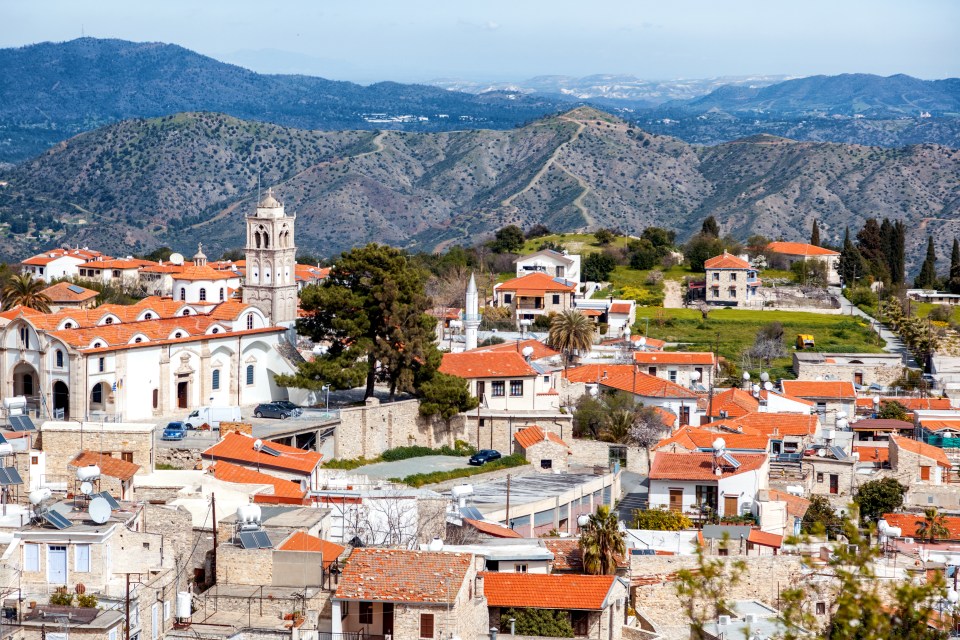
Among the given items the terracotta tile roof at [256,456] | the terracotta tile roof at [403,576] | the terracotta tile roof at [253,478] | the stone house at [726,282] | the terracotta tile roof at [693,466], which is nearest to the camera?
the terracotta tile roof at [403,576]

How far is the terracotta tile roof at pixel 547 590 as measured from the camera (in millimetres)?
25094

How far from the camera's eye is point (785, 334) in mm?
68375

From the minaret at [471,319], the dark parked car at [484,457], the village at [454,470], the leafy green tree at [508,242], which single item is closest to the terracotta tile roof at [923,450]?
Answer: the village at [454,470]

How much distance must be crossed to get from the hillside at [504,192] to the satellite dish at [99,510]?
121 meters

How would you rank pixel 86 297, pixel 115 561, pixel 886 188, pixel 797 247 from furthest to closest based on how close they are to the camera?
pixel 886 188, pixel 797 247, pixel 86 297, pixel 115 561

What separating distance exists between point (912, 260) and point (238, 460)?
111979 mm

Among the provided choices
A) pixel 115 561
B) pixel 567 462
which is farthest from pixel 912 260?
pixel 115 561

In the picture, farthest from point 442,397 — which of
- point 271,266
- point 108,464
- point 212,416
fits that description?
point 108,464

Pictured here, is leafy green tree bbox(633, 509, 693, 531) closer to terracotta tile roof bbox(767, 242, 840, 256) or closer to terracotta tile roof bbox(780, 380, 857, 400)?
terracotta tile roof bbox(780, 380, 857, 400)

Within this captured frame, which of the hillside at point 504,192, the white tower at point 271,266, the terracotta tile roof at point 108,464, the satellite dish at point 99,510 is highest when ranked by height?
the white tower at point 271,266

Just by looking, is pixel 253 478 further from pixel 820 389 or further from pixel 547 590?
pixel 820 389

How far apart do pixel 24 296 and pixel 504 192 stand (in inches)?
4909

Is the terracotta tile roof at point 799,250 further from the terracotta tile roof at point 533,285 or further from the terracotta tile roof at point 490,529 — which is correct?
the terracotta tile roof at point 490,529

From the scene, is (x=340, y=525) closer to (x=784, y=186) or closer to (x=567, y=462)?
(x=567, y=462)
